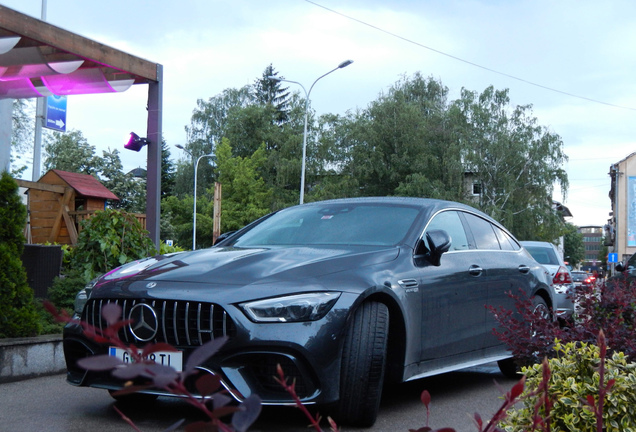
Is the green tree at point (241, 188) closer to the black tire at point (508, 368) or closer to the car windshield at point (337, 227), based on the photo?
the black tire at point (508, 368)

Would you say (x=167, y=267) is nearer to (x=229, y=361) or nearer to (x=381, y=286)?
(x=229, y=361)

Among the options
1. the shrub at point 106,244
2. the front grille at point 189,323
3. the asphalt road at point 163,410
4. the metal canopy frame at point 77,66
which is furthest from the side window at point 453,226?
the metal canopy frame at point 77,66

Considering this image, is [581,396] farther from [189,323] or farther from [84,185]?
[84,185]

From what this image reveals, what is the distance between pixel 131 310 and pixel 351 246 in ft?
5.01

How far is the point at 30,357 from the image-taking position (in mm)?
6199

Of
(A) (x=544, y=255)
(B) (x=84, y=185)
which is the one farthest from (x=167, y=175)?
(A) (x=544, y=255)

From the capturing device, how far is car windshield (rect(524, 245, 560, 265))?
A: 13445 millimetres

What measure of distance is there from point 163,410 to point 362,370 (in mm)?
1521

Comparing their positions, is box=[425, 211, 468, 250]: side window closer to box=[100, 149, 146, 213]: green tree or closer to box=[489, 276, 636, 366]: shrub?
box=[489, 276, 636, 366]: shrub

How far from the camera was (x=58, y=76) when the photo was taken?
10305mm

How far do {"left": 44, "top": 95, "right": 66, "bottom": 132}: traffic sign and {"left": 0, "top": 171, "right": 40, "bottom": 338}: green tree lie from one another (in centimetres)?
1624

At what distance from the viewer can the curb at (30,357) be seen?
5980 millimetres

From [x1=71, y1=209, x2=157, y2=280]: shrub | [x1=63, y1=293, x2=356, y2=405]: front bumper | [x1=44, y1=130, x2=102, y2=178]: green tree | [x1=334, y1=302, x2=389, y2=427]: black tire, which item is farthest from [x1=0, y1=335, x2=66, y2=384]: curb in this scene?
[x1=44, y1=130, x2=102, y2=178]: green tree

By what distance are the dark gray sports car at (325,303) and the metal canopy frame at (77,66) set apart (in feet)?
14.3
